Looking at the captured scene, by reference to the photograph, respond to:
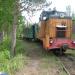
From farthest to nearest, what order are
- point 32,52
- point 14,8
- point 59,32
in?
point 32,52
point 59,32
point 14,8

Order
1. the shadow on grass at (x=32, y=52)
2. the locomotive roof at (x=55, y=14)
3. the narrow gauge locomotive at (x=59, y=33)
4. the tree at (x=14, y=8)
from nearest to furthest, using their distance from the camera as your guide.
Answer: the tree at (x=14, y=8), the narrow gauge locomotive at (x=59, y=33), the shadow on grass at (x=32, y=52), the locomotive roof at (x=55, y=14)

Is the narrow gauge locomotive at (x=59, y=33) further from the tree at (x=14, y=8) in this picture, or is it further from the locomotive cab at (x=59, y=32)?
the tree at (x=14, y=8)

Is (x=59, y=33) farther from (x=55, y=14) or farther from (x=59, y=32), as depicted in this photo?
(x=55, y=14)

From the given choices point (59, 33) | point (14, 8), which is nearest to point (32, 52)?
point (59, 33)

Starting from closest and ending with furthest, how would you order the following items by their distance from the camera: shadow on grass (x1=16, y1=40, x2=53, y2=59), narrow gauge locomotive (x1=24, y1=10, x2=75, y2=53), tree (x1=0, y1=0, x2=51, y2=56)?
tree (x1=0, y1=0, x2=51, y2=56) → narrow gauge locomotive (x1=24, y1=10, x2=75, y2=53) → shadow on grass (x1=16, y1=40, x2=53, y2=59)

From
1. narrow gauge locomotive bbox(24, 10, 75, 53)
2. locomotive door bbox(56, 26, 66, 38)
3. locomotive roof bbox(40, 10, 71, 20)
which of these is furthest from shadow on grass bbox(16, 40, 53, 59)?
locomotive roof bbox(40, 10, 71, 20)

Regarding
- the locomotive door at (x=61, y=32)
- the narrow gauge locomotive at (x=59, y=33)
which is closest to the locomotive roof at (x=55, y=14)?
the narrow gauge locomotive at (x=59, y=33)

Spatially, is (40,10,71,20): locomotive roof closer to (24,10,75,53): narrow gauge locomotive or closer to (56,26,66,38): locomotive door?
(24,10,75,53): narrow gauge locomotive

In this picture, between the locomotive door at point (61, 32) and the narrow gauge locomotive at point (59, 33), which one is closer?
the narrow gauge locomotive at point (59, 33)

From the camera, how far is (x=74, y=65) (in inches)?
562

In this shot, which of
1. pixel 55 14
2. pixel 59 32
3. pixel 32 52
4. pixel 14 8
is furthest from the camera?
pixel 32 52

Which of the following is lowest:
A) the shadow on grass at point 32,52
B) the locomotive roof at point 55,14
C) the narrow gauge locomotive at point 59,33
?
the shadow on grass at point 32,52

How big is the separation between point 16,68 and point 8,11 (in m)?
4.18

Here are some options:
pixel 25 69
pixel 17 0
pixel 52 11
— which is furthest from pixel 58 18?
pixel 25 69
